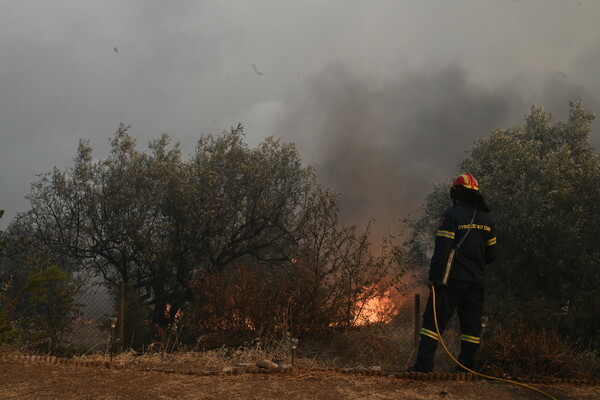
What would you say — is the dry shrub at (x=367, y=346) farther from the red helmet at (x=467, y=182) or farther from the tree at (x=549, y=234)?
the red helmet at (x=467, y=182)

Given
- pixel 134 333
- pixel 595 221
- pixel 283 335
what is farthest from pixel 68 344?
pixel 595 221

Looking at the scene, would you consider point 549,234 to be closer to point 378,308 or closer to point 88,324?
point 378,308

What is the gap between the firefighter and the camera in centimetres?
598

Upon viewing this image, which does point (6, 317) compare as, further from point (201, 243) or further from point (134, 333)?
point (201, 243)

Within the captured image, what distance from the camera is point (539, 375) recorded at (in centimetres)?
614

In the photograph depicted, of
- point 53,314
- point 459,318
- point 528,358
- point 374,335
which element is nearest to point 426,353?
point 459,318

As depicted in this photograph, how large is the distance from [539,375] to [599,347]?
2688mm

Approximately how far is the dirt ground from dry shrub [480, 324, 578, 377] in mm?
342

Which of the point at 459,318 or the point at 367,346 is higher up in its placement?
the point at 459,318

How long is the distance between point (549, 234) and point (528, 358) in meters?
7.52

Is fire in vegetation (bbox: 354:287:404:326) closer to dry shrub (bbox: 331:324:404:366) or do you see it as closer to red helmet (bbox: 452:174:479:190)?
dry shrub (bbox: 331:324:404:366)

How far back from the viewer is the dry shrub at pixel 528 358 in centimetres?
621

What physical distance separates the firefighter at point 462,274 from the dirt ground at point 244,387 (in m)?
0.44

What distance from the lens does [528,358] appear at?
6.25 m
